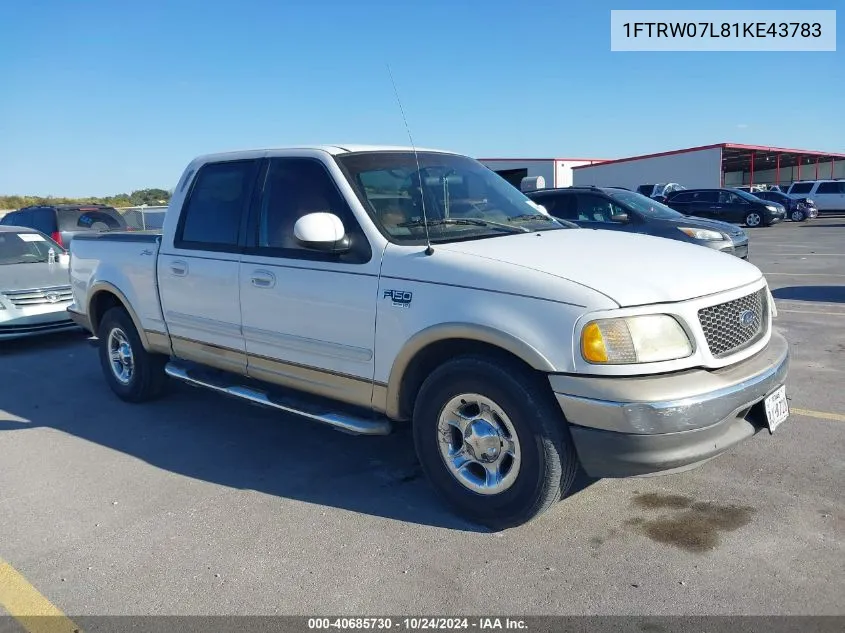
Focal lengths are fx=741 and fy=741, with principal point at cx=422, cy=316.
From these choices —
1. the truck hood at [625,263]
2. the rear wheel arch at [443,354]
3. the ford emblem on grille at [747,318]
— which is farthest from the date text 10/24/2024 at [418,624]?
the ford emblem on grille at [747,318]

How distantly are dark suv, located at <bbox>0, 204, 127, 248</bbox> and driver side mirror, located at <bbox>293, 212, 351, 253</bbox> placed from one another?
10.3m

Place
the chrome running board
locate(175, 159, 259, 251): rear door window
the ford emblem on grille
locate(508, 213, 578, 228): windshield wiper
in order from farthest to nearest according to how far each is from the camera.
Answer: locate(175, 159, 259, 251): rear door window
locate(508, 213, 578, 228): windshield wiper
the chrome running board
the ford emblem on grille

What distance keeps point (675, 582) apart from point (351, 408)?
6.86 feet

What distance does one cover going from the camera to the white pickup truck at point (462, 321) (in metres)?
3.29

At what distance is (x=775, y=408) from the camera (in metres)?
3.72

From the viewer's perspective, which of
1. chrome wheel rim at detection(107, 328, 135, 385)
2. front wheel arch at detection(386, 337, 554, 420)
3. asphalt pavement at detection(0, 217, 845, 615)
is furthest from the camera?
chrome wheel rim at detection(107, 328, 135, 385)

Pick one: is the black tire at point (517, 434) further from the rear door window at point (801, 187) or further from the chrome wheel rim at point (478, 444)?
the rear door window at point (801, 187)

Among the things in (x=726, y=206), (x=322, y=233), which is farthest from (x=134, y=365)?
(x=726, y=206)

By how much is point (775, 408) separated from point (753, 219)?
2642 centimetres

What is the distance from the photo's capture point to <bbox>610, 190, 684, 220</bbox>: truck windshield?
37.5 feet

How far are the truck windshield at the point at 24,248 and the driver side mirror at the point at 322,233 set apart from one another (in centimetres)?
712

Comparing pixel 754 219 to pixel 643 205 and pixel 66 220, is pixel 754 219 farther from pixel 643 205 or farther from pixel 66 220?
pixel 66 220

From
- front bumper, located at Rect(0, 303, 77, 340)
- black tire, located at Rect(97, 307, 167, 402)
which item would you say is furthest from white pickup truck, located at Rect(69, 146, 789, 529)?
front bumper, located at Rect(0, 303, 77, 340)

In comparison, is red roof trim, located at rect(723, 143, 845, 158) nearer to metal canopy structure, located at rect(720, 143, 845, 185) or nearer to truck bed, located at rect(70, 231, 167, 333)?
metal canopy structure, located at rect(720, 143, 845, 185)
